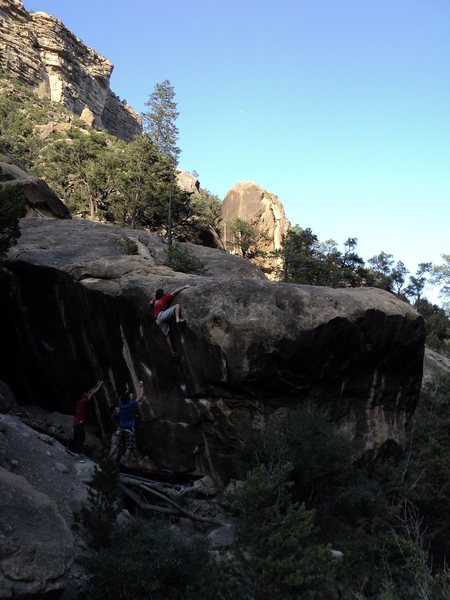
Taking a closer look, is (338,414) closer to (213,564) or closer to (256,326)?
(256,326)

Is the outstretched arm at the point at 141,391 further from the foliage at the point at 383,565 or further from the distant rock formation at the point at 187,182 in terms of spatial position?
the distant rock formation at the point at 187,182

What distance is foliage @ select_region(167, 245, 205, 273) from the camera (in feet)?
53.0

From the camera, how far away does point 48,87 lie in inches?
2992

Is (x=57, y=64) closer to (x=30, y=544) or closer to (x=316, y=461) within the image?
(x=316, y=461)

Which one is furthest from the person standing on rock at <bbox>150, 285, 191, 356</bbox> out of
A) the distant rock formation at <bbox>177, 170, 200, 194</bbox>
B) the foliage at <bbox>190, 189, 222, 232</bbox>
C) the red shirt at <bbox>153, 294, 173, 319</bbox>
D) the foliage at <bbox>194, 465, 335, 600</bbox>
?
the distant rock formation at <bbox>177, 170, 200, 194</bbox>

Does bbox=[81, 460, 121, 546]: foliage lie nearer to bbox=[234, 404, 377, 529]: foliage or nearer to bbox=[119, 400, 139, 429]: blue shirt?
bbox=[119, 400, 139, 429]: blue shirt

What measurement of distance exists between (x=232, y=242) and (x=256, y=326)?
1170 inches

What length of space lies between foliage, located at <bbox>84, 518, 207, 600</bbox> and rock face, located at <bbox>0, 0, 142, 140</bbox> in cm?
6696

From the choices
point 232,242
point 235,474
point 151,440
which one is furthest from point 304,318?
point 232,242

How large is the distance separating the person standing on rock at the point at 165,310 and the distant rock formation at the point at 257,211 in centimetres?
3041

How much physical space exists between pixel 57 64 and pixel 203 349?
80554 mm

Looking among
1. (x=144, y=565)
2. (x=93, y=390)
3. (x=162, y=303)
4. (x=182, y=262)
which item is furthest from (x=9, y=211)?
(x=144, y=565)

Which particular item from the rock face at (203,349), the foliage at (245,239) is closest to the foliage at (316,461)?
the rock face at (203,349)

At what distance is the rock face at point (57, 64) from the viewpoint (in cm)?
7256
